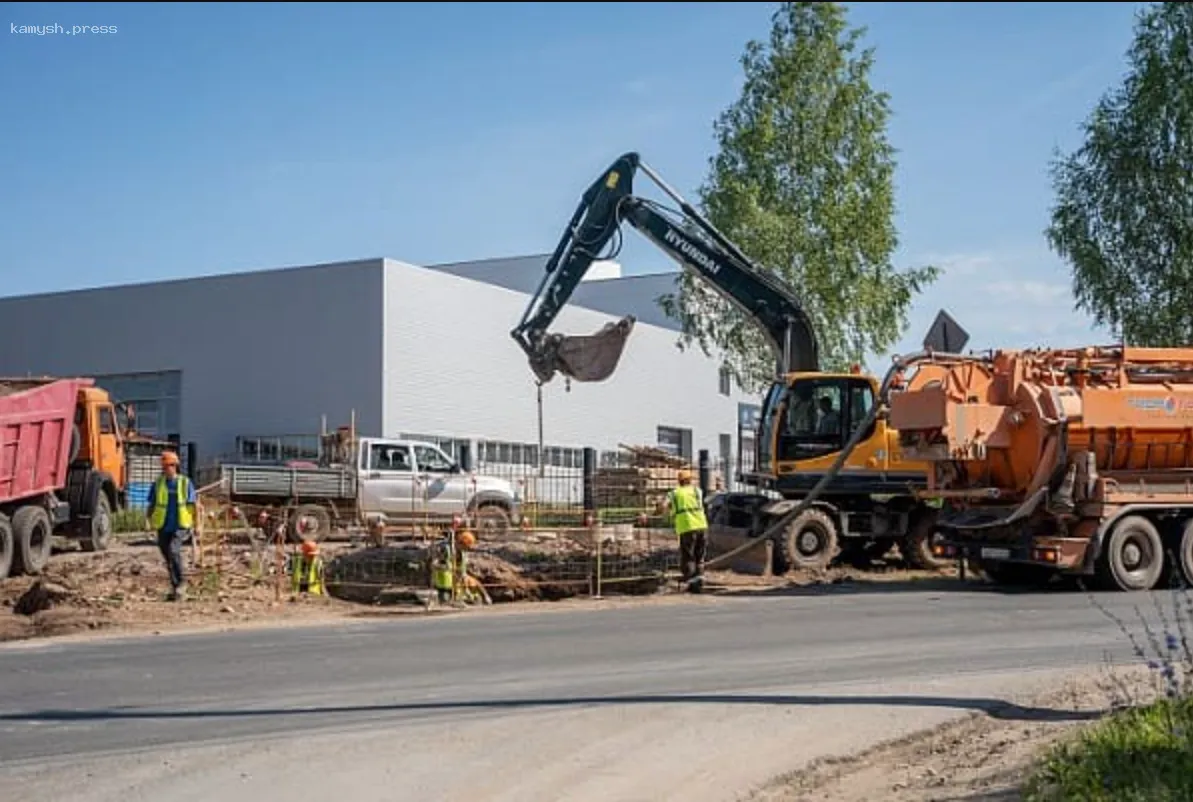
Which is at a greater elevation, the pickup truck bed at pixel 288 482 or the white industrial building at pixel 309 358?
the white industrial building at pixel 309 358

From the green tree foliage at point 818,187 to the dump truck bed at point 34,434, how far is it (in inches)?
631

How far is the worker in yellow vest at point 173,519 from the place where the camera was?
18.6 m

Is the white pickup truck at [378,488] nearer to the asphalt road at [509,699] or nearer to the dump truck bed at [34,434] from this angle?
the dump truck bed at [34,434]

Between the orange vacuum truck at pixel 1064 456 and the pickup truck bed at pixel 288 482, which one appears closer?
the orange vacuum truck at pixel 1064 456

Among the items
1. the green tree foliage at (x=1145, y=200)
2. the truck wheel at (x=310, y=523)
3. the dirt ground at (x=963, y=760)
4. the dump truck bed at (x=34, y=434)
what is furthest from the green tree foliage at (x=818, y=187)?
the dirt ground at (x=963, y=760)

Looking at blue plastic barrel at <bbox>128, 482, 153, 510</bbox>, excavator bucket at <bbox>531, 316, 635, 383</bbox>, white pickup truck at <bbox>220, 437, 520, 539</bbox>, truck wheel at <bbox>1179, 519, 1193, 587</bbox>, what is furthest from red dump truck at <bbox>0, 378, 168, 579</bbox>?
truck wheel at <bbox>1179, 519, 1193, 587</bbox>

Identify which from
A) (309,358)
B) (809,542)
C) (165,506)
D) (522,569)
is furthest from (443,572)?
(309,358)

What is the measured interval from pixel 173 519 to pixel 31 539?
16.6 feet

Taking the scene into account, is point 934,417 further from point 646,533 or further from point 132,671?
point 132,671

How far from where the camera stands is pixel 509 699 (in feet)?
37.8

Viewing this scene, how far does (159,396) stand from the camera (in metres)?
45.6

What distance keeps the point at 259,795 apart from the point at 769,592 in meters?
13.0

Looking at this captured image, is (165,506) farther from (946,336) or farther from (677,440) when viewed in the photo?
(677,440)

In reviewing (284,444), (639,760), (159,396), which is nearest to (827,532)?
(639,760)
